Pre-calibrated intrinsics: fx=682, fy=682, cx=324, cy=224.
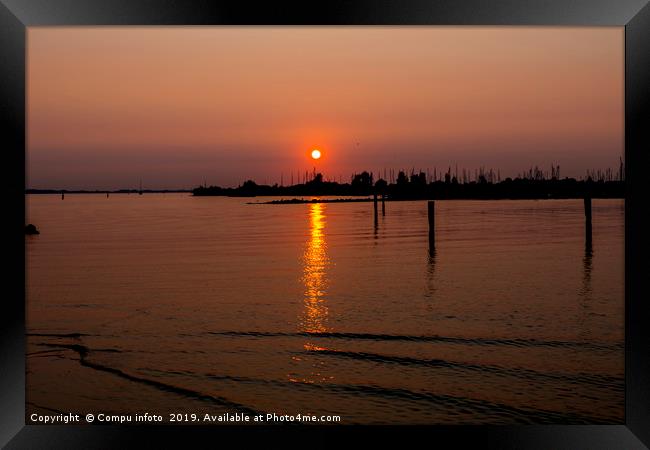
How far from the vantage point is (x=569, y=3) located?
178 inches

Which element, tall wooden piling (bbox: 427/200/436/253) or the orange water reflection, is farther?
tall wooden piling (bbox: 427/200/436/253)

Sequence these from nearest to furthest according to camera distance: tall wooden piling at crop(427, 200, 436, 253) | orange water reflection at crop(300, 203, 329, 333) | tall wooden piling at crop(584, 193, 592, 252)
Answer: orange water reflection at crop(300, 203, 329, 333), tall wooden piling at crop(584, 193, 592, 252), tall wooden piling at crop(427, 200, 436, 253)

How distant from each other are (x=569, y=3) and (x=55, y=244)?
30.2 metres

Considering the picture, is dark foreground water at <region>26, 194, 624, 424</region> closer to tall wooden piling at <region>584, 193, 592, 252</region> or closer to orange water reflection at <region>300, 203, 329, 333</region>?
orange water reflection at <region>300, 203, 329, 333</region>

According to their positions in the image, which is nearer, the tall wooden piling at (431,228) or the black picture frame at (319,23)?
the black picture frame at (319,23)

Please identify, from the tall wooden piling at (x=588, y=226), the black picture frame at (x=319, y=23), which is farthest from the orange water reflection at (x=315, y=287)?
the tall wooden piling at (x=588, y=226)

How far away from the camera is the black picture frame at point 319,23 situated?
4.29 meters

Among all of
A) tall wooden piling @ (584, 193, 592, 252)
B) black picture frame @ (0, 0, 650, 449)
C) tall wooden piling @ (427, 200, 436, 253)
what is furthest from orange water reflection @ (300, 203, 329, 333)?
tall wooden piling @ (584, 193, 592, 252)

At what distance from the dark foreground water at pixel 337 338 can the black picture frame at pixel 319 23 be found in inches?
116

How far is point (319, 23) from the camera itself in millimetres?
4656

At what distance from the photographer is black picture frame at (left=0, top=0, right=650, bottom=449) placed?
4.29 m

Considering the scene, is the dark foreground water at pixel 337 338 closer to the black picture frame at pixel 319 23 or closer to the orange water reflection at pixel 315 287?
the orange water reflection at pixel 315 287

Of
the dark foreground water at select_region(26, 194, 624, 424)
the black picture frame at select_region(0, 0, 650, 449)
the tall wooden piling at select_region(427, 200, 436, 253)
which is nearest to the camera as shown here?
the black picture frame at select_region(0, 0, 650, 449)

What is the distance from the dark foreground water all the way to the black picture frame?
116 inches
